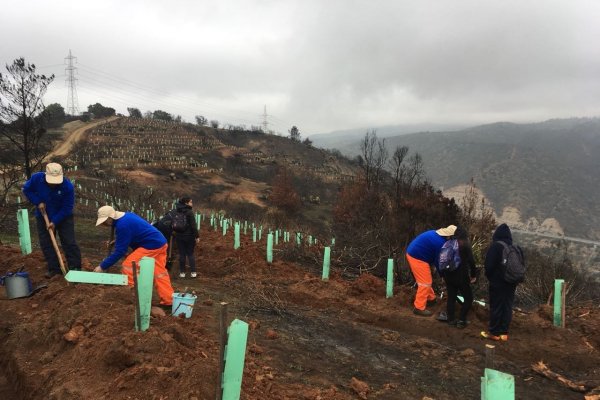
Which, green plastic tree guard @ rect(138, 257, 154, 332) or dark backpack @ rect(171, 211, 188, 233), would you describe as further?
dark backpack @ rect(171, 211, 188, 233)

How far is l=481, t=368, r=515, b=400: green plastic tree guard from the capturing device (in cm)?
233

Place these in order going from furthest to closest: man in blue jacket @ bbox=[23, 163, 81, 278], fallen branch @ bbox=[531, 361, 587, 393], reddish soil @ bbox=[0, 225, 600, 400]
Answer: man in blue jacket @ bbox=[23, 163, 81, 278]
fallen branch @ bbox=[531, 361, 587, 393]
reddish soil @ bbox=[0, 225, 600, 400]

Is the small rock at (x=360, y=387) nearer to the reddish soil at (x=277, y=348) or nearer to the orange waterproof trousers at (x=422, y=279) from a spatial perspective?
the reddish soil at (x=277, y=348)

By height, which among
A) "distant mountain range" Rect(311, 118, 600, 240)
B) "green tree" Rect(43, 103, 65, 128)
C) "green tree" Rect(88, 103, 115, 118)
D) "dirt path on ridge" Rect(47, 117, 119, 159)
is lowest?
"distant mountain range" Rect(311, 118, 600, 240)

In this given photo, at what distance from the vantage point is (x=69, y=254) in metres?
5.61

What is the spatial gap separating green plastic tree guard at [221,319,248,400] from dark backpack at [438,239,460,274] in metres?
3.80

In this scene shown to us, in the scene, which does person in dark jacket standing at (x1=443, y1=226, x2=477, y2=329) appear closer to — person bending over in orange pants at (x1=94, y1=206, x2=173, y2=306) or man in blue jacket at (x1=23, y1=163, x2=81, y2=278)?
person bending over in orange pants at (x1=94, y1=206, x2=173, y2=306)

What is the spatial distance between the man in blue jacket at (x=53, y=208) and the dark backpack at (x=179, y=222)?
7.20 feet

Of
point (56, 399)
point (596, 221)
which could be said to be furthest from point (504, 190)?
point (56, 399)

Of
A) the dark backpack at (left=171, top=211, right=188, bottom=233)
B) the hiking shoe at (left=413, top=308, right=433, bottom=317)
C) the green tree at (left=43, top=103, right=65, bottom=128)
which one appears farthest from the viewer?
the green tree at (left=43, top=103, right=65, bottom=128)

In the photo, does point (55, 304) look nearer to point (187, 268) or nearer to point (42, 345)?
point (42, 345)

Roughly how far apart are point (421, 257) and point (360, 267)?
4.12 meters

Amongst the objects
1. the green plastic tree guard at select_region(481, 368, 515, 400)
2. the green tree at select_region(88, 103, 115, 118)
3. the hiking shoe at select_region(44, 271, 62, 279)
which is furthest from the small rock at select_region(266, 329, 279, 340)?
the green tree at select_region(88, 103, 115, 118)

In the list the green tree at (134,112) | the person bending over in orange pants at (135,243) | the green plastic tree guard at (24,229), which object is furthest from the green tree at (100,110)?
the person bending over in orange pants at (135,243)
